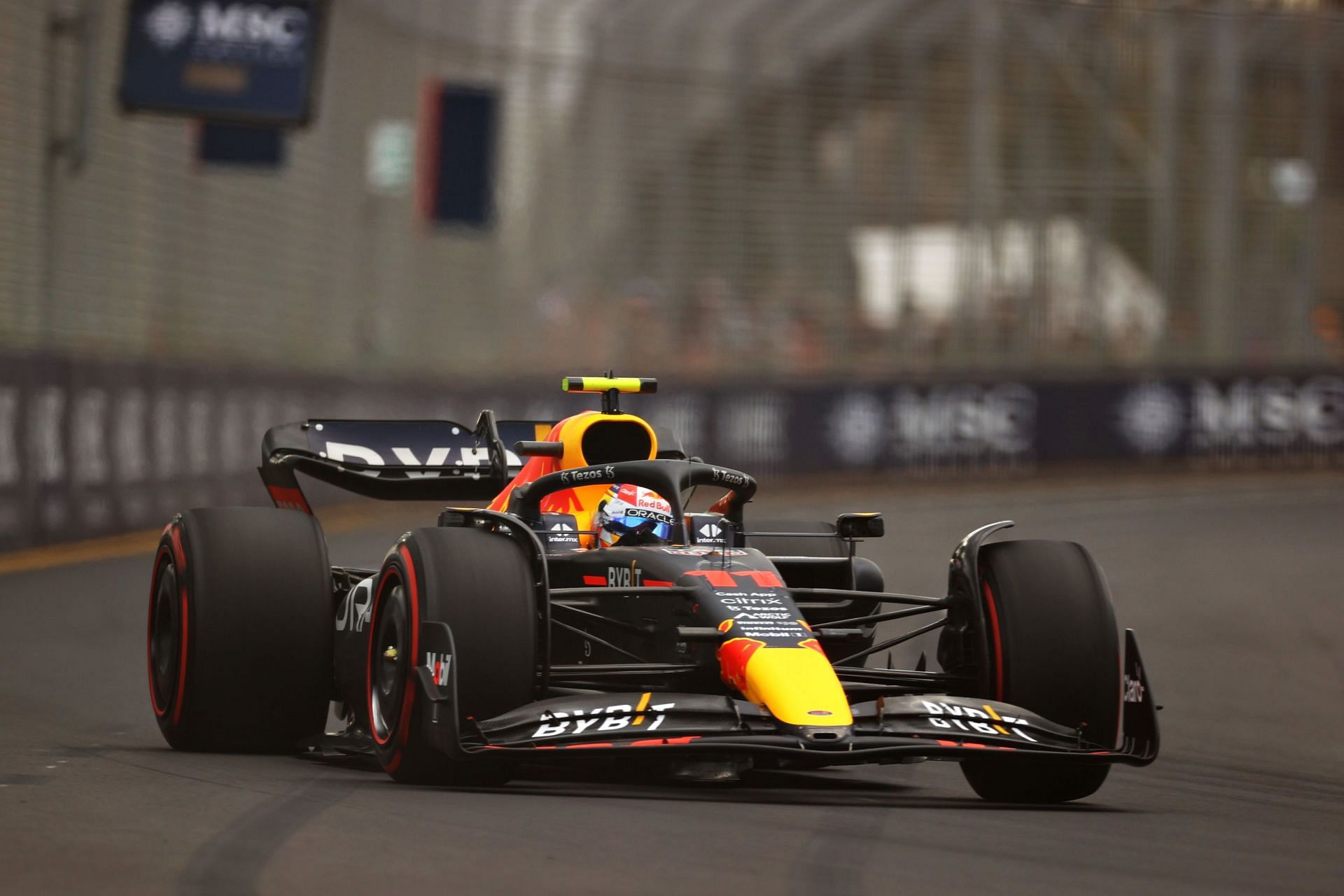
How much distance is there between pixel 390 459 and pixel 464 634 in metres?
3.03

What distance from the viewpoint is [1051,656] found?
7.77m

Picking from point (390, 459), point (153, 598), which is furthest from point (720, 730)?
point (390, 459)

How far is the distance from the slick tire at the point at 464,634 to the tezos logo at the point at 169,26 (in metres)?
12.7

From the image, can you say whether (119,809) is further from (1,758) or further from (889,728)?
(889,728)

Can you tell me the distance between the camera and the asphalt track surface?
579 centimetres

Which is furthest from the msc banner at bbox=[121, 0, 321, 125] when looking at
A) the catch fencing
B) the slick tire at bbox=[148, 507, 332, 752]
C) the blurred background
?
the slick tire at bbox=[148, 507, 332, 752]

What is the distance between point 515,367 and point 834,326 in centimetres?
432

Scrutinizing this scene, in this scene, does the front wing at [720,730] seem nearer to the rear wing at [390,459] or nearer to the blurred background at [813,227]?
the rear wing at [390,459]

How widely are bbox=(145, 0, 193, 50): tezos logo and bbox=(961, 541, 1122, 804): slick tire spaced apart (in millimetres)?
13019

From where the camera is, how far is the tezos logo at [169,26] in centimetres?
1939

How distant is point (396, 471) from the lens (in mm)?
10156

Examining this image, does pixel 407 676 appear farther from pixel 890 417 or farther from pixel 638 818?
pixel 890 417

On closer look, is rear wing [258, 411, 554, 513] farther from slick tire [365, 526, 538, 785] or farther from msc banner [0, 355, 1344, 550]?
msc banner [0, 355, 1344, 550]

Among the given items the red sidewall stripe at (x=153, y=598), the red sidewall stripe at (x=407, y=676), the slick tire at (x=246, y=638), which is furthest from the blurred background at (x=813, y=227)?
the red sidewall stripe at (x=407, y=676)
